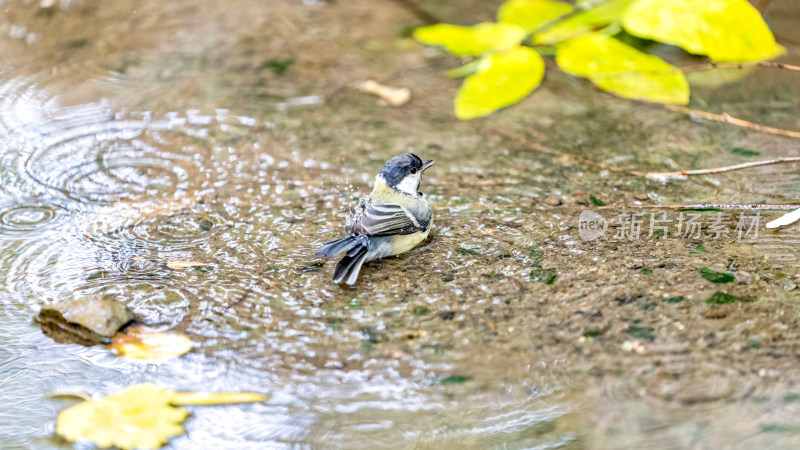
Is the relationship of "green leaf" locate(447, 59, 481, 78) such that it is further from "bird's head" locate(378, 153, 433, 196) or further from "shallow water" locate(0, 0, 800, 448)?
"bird's head" locate(378, 153, 433, 196)

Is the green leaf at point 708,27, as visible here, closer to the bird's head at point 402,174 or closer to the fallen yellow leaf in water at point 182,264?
the bird's head at point 402,174

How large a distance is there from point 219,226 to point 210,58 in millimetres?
1878

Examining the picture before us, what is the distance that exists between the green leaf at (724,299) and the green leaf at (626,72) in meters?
1.42

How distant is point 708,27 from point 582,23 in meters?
0.82

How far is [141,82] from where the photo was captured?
4.54 m

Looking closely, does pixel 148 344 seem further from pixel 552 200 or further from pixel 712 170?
pixel 712 170

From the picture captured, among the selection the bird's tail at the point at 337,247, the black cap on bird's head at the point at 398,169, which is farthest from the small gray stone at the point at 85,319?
the black cap on bird's head at the point at 398,169

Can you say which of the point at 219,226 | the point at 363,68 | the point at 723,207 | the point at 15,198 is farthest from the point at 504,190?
the point at 15,198

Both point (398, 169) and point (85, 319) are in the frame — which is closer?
point (85, 319)

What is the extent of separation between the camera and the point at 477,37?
4102 mm

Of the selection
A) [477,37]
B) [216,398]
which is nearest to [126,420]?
[216,398]

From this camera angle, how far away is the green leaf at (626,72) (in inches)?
146

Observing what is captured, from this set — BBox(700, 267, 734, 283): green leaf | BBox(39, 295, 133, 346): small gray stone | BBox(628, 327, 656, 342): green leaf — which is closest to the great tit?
BBox(39, 295, 133, 346): small gray stone

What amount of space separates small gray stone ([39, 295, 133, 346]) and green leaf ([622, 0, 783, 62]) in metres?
2.68
